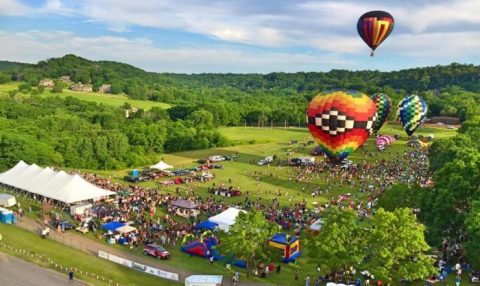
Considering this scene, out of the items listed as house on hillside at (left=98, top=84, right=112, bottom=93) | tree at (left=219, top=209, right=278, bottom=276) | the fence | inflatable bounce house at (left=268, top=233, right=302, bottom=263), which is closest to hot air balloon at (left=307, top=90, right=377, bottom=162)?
inflatable bounce house at (left=268, top=233, right=302, bottom=263)

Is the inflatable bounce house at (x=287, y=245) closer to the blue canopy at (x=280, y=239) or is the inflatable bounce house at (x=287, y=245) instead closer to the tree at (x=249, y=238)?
the blue canopy at (x=280, y=239)

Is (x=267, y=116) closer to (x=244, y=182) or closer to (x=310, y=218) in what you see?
(x=244, y=182)

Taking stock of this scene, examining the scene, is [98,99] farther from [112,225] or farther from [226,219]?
[226,219]

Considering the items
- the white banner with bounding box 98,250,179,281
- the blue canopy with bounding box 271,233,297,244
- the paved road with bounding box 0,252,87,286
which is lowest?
the paved road with bounding box 0,252,87,286

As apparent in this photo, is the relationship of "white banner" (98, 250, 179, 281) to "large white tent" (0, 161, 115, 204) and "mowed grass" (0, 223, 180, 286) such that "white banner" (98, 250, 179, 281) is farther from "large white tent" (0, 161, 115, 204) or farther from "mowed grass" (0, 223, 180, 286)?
"large white tent" (0, 161, 115, 204)

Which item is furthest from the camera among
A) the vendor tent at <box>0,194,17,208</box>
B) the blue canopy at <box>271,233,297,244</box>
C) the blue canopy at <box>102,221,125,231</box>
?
the vendor tent at <box>0,194,17,208</box>

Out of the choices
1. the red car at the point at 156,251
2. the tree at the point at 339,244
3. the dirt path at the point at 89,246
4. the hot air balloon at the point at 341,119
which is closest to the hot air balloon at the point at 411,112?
the hot air balloon at the point at 341,119

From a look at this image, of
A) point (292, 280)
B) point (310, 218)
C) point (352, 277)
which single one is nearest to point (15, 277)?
point (292, 280)
